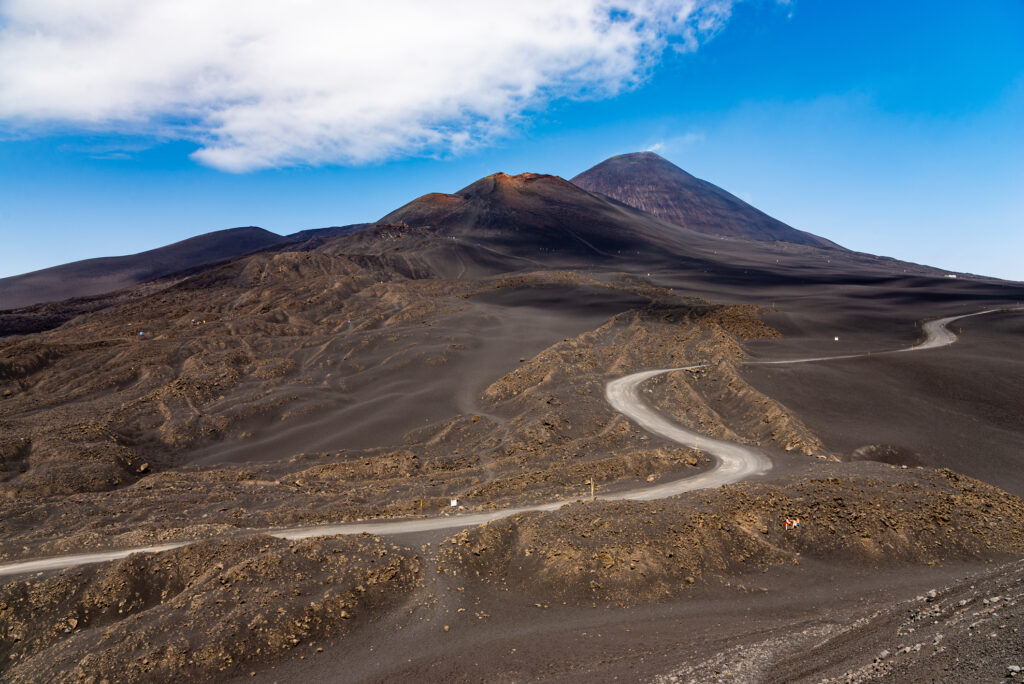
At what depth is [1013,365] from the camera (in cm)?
4391

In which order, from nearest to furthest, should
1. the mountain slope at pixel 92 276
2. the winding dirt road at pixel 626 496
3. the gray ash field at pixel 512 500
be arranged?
the gray ash field at pixel 512 500 < the winding dirt road at pixel 626 496 < the mountain slope at pixel 92 276

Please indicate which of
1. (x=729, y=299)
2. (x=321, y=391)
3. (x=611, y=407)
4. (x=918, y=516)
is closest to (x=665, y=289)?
(x=729, y=299)

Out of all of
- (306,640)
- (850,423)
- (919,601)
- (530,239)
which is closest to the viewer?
(919,601)

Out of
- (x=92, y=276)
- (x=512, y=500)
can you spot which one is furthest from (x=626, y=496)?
(x=92, y=276)

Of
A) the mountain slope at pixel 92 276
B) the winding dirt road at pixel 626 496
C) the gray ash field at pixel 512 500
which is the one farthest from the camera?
the mountain slope at pixel 92 276

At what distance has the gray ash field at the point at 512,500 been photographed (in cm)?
1494

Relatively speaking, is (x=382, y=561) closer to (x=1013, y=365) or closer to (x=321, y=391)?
(x=321, y=391)

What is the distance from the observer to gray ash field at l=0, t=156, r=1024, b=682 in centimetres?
1494

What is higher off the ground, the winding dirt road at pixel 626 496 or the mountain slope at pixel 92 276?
the mountain slope at pixel 92 276

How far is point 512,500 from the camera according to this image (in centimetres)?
2689

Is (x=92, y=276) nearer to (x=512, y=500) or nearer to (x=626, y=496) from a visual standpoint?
(x=512, y=500)

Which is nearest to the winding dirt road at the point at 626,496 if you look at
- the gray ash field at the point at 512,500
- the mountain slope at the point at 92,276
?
the gray ash field at the point at 512,500

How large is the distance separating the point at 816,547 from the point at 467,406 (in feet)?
94.4

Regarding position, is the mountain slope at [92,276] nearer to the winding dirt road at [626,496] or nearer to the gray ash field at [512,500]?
the gray ash field at [512,500]
